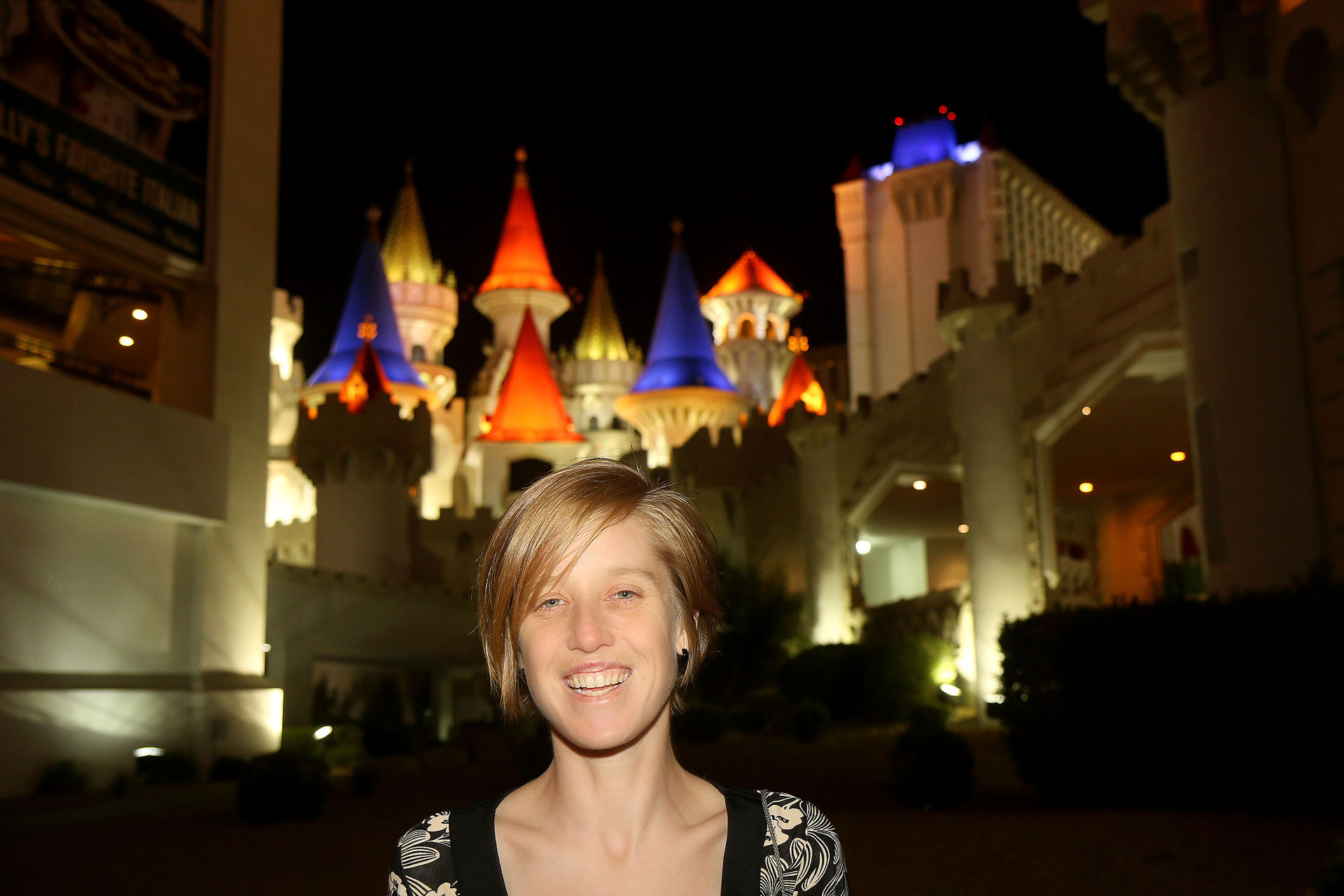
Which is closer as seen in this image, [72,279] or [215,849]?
A: [215,849]

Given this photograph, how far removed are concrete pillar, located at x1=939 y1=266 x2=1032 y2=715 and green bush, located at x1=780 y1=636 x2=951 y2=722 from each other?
144cm

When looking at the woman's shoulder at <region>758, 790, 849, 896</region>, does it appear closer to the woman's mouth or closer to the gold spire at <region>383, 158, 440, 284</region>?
the woman's mouth

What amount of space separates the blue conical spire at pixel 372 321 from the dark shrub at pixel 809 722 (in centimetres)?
2719

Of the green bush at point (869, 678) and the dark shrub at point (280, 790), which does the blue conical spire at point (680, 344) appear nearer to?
the green bush at point (869, 678)

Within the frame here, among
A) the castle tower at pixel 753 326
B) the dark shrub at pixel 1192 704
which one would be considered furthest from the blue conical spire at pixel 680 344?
the dark shrub at pixel 1192 704

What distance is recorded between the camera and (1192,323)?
51.6 ft

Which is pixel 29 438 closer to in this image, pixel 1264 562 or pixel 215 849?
pixel 215 849

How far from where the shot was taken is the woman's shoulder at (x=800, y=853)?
7.02 feet

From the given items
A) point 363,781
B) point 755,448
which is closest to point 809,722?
point 363,781

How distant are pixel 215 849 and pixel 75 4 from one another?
41.3 ft

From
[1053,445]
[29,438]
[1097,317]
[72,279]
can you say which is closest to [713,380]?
[1053,445]

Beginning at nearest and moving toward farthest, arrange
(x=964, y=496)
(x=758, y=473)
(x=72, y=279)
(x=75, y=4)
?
→ (x=75, y=4) → (x=72, y=279) → (x=964, y=496) → (x=758, y=473)

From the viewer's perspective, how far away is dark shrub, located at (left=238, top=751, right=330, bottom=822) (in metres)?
12.5

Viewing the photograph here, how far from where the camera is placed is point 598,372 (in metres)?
60.5
